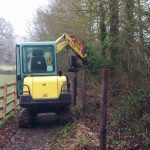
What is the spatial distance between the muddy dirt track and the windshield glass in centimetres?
192

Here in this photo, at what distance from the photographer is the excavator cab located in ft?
45.6

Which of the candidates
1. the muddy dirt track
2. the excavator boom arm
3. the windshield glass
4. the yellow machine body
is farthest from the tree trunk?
the muddy dirt track

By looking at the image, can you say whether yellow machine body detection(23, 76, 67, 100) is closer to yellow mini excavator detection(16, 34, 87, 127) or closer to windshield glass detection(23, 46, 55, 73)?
yellow mini excavator detection(16, 34, 87, 127)

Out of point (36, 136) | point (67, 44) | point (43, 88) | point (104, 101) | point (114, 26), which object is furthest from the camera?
point (67, 44)

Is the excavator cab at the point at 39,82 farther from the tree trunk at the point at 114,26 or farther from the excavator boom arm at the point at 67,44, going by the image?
the tree trunk at the point at 114,26

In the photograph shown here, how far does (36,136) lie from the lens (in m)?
13.0


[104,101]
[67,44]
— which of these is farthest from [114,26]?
[104,101]

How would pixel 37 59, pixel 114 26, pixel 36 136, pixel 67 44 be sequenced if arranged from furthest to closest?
pixel 67 44
pixel 37 59
pixel 114 26
pixel 36 136

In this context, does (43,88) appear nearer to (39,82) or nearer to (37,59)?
(39,82)

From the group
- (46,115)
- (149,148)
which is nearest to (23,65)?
(46,115)

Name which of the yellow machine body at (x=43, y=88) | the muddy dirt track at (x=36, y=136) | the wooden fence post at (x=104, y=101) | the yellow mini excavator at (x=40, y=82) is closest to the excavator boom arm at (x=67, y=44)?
the yellow mini excavator at (x=40, y=82)

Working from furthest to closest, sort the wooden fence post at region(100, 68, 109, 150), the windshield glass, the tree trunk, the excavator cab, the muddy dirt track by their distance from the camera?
the windshield glass
the tree trunk
the excavator cab
the muddy dirt track
the wooden fence post at region(100, 68, 109, 150)

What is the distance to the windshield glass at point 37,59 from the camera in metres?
14.9

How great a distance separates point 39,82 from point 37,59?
4.00 ft
